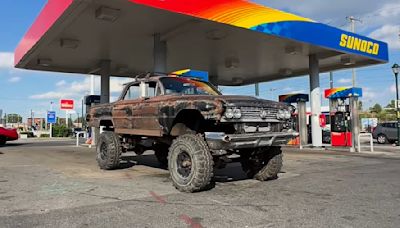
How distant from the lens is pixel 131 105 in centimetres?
905

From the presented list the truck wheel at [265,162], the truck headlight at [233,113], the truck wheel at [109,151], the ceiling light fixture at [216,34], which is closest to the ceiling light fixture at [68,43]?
the ceiling light fixture at [216,34]

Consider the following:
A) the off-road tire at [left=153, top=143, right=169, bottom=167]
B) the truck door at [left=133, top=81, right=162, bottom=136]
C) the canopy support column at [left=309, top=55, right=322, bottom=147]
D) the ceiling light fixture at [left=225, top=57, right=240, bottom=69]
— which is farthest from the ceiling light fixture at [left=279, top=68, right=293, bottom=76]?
the truck door at [left=133, top=81, right=162, bottom=136]

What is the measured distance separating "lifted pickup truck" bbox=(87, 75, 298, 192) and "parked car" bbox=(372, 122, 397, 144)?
20535mm

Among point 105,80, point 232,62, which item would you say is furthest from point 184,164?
point 105,80

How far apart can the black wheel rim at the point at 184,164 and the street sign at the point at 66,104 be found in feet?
89.8

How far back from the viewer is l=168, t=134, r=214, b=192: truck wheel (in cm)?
665

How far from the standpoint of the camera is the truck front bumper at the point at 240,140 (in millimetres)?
6515

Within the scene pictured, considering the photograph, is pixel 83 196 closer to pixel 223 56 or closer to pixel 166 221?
pixel 166 221

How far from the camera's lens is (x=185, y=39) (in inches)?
654

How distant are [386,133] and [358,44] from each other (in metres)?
9.85

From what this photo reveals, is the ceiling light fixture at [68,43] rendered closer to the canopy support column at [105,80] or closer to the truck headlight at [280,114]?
the canopy support column at [105,80]

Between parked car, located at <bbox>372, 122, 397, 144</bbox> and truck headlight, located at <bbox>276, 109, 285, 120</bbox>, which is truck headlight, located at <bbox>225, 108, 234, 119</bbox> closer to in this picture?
truck headlight, located at <bbox>276, 109, 285, 120</bbox>

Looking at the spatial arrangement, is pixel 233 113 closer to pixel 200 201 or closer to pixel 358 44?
pixel 200 201

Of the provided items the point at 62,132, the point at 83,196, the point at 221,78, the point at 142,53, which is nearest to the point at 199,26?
the point at 142,53
